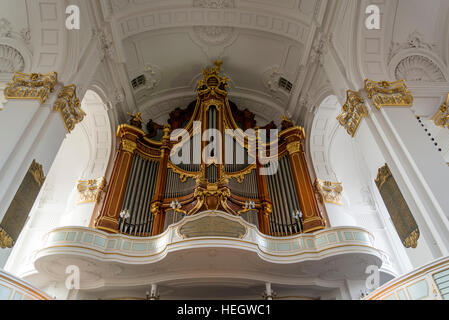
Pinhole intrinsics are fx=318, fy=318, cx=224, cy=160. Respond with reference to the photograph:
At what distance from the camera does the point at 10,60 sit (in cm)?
775

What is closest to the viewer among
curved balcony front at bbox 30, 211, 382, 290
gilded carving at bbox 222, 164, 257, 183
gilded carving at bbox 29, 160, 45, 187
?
gilded carving at bbox 29, 160, 45, 187

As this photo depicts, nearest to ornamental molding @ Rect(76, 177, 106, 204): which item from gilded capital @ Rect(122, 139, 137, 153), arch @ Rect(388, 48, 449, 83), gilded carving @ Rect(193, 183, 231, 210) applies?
gilded capital @ Rect(122, 139, 137, 153)

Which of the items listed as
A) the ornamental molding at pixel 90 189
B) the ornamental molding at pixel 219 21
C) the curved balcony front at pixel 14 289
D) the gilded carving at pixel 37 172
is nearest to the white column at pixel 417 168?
the ornamental molding at pixel 219 21

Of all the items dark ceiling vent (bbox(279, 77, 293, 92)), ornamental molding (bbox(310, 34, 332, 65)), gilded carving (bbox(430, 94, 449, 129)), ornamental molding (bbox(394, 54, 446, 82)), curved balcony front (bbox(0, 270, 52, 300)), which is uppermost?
dark ceiling vent (bbox(279, 77, 293, 92))

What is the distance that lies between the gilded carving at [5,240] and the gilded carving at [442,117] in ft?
30.6

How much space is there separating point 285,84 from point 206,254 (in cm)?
744

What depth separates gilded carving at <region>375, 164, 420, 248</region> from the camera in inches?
210

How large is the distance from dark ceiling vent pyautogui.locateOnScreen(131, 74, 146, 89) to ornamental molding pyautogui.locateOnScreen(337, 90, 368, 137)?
25.0 feet

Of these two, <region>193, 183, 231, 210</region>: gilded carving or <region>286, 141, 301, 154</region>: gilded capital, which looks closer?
<region>193, 183, 231, 210</region>: gilded carving

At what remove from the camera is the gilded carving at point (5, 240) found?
497 centimetres

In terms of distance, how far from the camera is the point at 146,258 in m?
7.38

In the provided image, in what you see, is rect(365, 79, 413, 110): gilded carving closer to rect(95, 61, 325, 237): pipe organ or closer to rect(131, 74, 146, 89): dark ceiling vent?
rect(95, 61, 325, 237): pipe organ

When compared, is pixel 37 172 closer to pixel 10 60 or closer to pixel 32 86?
pixel 32 86

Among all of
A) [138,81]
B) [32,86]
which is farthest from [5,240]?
[138,81]
